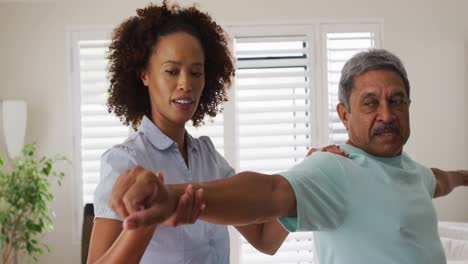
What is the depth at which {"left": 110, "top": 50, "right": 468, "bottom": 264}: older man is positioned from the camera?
85 cm

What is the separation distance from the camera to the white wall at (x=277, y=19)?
14.4 ft

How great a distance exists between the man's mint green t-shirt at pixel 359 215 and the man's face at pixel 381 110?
7cm

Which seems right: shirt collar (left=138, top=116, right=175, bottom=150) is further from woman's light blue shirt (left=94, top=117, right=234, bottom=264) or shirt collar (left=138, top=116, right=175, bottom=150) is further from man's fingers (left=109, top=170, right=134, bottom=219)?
man's fingers (left=109, top=170, right=134, bottom=219)

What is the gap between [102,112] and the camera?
169 inches

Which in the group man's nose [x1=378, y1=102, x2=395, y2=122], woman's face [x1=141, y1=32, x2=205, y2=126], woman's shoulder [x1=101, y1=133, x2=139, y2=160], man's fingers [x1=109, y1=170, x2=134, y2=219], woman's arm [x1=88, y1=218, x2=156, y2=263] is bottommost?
woman's arm [x1=88, y1=218, x2=156, y2=263]

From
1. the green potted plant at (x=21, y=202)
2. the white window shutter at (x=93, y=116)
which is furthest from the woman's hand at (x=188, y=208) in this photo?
the white window shutter at (x=93, y=116)

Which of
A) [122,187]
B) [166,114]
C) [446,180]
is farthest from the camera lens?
[446,180]

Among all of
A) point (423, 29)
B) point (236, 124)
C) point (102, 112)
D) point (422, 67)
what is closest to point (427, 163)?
point (422, 67)

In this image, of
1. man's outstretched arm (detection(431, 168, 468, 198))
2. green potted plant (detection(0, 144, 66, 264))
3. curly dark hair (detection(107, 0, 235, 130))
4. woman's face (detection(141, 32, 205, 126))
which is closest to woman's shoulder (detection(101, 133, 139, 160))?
woman's face (detection(141, 32, 205, 126))

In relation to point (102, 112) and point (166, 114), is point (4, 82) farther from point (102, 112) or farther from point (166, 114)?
point (166, 114)

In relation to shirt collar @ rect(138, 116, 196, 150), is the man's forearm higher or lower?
lower

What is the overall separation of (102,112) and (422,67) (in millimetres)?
2540

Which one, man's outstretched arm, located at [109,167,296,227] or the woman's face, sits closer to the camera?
man's outstretched arm, located at [109,167,296,227]

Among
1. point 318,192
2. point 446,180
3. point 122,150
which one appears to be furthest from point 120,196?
point 446,180
